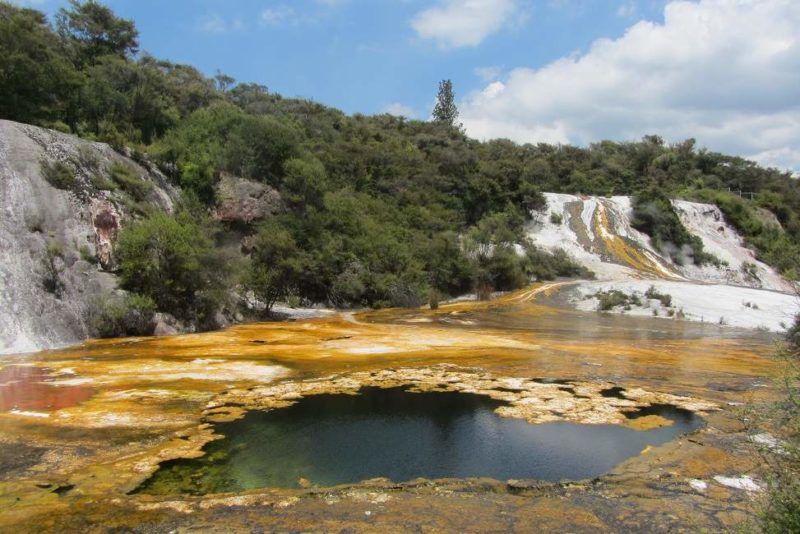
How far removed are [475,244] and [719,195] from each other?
37.3 metres

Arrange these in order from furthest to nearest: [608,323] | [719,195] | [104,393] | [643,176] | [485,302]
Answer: [643,176] → [719,195] → [485,302] → [608,323] → [104,393]

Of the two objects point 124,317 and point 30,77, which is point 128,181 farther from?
point 124,317

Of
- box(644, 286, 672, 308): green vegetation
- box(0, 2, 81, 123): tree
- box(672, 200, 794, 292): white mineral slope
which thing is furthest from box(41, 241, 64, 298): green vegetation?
box(672, 200, 794, 292): white mineral slope

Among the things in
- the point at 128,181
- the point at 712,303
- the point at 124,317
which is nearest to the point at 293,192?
the point at 128,181

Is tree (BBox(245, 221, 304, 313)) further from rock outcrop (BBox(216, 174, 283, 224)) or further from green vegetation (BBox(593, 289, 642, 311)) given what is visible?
green vegetation (BBox(593, 289, 642, 311))

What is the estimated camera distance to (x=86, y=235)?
23812mm

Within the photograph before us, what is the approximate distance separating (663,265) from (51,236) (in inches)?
1771

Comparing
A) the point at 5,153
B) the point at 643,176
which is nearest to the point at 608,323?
the point at 5,153

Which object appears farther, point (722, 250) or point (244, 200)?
point (722, 250)

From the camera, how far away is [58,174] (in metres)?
24.6

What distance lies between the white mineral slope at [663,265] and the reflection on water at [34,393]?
28393 millimetres

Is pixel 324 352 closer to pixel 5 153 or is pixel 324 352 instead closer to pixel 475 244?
pixel 5 153

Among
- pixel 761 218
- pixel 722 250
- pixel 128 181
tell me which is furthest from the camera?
pixel 761 218

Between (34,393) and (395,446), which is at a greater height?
(34,393)
